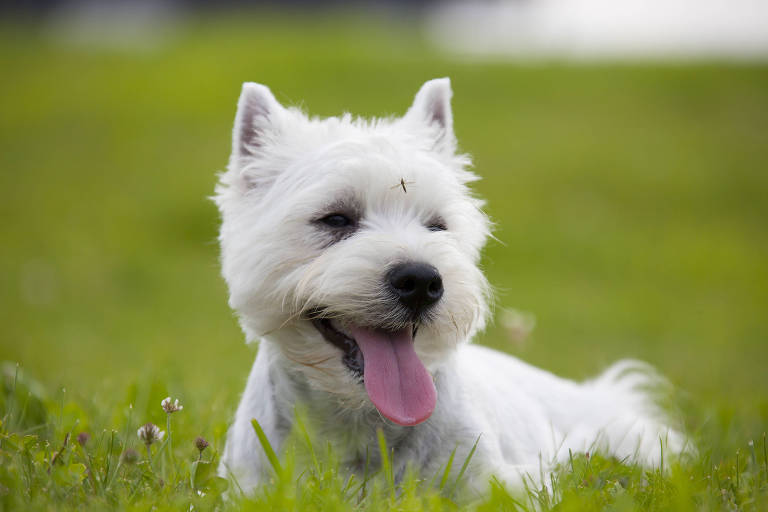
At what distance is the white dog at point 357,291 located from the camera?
3.71 m

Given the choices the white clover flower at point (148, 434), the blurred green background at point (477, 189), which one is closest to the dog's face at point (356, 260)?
the white clover flower at point (148, 434)

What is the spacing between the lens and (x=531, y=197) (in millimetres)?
20203

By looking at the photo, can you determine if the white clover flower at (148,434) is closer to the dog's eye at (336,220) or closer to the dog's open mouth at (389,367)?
the dog's open mouth at (389,367)

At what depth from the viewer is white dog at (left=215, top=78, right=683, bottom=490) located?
3.71 m

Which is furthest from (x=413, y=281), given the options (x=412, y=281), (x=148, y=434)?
(x=148, y=434)

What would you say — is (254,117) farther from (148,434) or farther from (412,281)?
(148,434)

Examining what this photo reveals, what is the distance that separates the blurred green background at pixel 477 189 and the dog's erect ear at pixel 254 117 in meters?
1.79

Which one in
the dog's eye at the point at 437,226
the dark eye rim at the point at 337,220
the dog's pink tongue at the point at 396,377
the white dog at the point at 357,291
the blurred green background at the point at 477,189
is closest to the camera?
the dog's pink tongue at the point at 396,377

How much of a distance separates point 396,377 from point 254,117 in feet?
5.73

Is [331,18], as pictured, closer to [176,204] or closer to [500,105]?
[500,105]

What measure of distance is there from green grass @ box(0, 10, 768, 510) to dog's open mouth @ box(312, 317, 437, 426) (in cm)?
40

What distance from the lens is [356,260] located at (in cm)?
371

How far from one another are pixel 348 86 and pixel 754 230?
14183 millimetres

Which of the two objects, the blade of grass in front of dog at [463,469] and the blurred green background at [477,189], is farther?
the blurred green background at [477,189]
